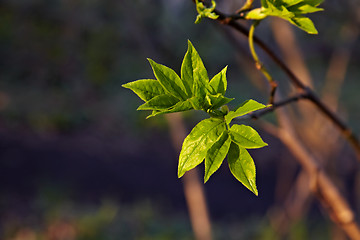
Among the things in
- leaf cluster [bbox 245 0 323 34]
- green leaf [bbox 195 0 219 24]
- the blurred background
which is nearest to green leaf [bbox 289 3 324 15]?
leaf cluster [bbox 245 0 323 34]

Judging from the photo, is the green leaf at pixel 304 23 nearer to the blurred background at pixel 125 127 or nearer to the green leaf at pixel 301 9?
the green leaf at pixel 301 9

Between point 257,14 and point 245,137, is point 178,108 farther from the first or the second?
point 257,14

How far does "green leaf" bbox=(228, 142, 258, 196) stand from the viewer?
43 centimetres

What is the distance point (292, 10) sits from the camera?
0.49 meters

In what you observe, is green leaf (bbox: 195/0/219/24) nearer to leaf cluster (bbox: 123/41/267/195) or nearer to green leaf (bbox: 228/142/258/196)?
leaf cluster (bbox: 123/41/267/195)

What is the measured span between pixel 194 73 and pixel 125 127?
747cm

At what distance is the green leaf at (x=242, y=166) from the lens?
427 millimetres

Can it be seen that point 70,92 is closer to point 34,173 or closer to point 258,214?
point 34,173

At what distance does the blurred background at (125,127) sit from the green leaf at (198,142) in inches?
22.0

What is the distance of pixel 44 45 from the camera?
9133mm

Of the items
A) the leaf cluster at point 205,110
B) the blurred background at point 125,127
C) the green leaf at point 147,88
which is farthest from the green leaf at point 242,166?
the blurred background at point 125,127

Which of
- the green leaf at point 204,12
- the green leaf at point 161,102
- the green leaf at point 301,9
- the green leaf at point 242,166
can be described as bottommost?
the green leaf at point 242,166

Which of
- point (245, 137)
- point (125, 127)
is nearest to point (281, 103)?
point (245, 137)

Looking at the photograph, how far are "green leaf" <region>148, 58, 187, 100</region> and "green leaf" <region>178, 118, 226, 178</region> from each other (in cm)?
5
